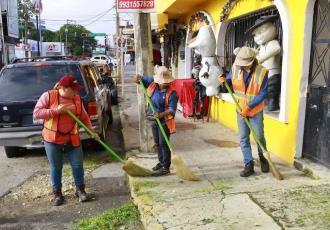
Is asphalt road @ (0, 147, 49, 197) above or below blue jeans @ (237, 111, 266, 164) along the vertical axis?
below

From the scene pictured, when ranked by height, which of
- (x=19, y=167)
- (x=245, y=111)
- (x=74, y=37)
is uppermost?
(x=74, y=37)

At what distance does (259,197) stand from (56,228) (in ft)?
7.46

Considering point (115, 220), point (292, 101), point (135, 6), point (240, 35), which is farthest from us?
point (240, 35)

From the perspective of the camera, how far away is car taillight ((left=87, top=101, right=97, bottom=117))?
21.9 ft

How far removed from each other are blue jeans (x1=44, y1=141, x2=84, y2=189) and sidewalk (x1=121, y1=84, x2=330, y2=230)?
72cm

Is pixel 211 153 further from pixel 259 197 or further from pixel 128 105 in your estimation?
pixel 128 105

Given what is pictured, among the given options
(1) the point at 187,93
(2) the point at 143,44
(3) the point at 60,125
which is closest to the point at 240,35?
(1) the point at 187,93

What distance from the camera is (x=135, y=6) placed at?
641 cm

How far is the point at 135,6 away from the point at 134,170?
265cm

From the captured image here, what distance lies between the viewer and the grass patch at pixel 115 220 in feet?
14.3

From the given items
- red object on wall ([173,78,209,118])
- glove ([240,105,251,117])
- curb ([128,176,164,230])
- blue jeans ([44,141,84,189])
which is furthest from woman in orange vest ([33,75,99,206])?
red object on wall ([173,78,209,118])

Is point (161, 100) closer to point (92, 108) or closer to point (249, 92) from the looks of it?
point (249, 92)

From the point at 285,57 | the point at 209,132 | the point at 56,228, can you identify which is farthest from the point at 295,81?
the point at 56,228

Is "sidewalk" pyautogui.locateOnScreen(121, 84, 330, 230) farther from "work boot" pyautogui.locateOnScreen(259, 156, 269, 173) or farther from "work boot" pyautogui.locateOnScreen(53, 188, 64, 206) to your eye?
"work boot" pyautogui.locateOnScreen(53, 188, 64, 206)
